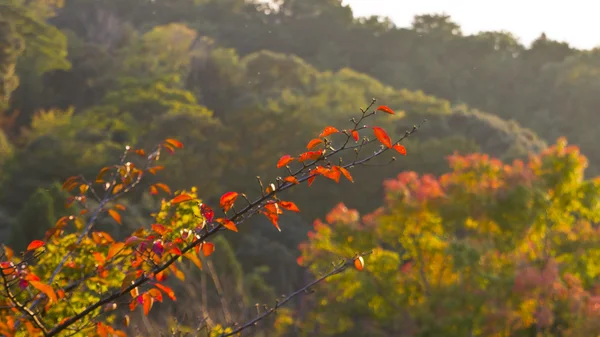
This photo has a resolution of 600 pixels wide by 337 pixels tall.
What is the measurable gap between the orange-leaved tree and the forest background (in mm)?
412

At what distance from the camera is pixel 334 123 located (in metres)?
18.2

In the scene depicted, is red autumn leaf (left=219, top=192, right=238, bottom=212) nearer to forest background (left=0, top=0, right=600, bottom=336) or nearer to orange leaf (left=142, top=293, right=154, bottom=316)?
orange leaf (left=142, top=293, right=154, bottom=316)

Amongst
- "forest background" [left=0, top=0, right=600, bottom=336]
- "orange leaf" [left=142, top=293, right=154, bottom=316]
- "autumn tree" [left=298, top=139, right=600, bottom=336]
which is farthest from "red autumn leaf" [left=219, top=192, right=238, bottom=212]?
"autumn tree" [left=298, top=139, right=600, bottom=336]

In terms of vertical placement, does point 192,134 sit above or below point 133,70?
below

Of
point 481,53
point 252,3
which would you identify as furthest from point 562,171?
point 252,3

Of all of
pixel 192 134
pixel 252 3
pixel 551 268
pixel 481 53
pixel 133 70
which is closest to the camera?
pixel 551 268

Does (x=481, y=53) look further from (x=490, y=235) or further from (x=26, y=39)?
(x=490, y=235)

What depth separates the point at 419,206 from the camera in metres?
8.27

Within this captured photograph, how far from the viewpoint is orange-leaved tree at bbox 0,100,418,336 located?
1.58m

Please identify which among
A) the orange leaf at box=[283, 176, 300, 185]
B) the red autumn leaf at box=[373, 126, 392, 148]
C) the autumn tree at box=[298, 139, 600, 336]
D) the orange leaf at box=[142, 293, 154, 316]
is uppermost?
the red autumn leaf at box=[373, 126, 392, 148]

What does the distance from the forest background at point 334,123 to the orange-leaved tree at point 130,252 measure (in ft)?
1.35

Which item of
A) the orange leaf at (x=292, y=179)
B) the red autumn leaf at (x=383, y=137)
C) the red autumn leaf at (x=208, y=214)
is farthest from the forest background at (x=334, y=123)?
the red autumn leaf at (x=383, y=137)

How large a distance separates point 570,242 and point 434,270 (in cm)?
185

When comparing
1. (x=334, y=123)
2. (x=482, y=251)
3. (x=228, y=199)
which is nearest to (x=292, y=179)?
(x=228, y=199)
